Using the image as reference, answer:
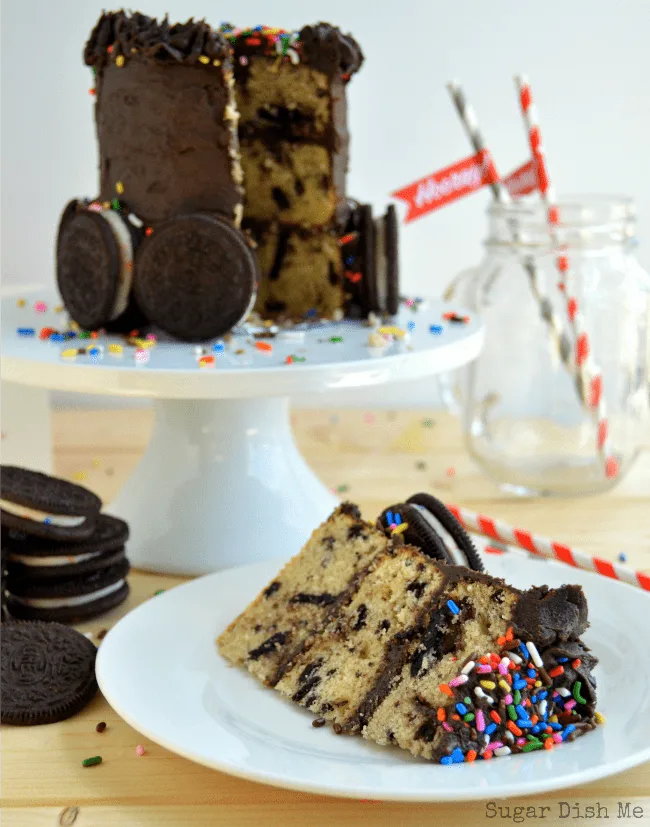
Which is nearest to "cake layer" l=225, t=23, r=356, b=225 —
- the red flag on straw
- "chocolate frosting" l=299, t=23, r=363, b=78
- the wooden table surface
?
"chocolate frosting" l=299, t=23, r=363, b=78

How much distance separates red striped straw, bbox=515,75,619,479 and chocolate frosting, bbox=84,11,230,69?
62cm

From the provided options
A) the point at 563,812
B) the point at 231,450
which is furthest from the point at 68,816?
the point at 231,450

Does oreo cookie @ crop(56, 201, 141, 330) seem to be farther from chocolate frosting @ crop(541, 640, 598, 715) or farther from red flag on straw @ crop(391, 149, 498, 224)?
chocolate frosting @ crop(541, 640, 598, 715)

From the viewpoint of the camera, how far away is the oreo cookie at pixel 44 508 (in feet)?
4.14

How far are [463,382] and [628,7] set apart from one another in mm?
859

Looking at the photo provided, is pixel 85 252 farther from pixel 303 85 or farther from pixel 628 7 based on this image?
pixel 628 7

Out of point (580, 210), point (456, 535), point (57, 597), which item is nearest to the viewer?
point (456, 535)

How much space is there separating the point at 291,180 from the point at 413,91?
75 centimetres

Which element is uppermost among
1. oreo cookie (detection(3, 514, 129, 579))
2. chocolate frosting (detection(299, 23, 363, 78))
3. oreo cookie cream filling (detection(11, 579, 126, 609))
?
chocolate frosting (detection(299, 23, 363, 78))

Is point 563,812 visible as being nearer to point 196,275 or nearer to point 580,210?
point 196,275

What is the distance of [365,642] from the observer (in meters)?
1.09

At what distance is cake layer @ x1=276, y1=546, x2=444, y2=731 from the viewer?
1.05 m

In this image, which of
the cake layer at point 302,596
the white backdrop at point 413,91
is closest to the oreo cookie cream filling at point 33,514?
the cake layer at point 302,596

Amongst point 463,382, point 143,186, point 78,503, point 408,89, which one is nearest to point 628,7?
point 408,89
